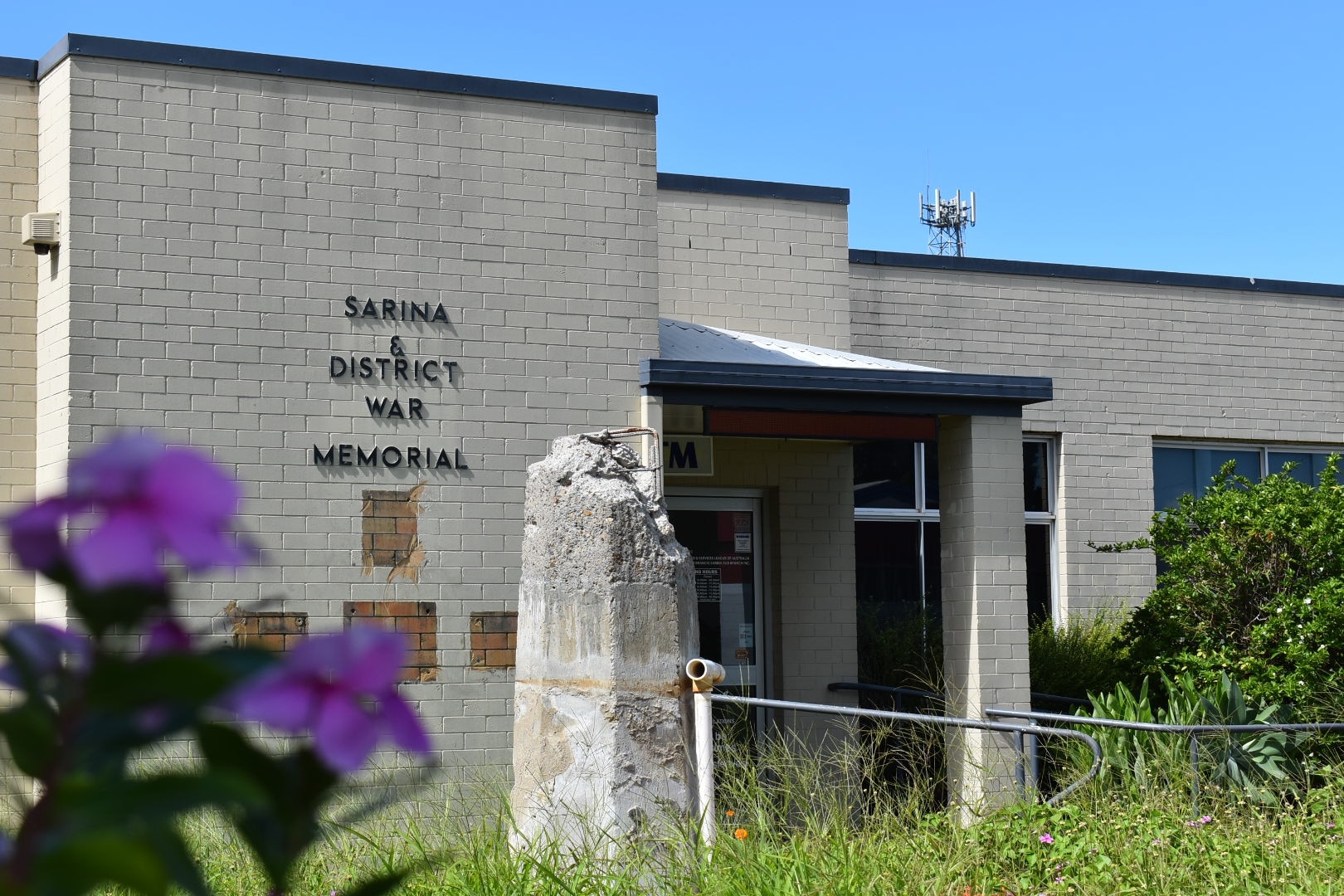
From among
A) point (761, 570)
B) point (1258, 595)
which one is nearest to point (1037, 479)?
point (761, 570)

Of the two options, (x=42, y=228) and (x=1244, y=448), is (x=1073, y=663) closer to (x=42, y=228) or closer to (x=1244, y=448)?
(x=1244, y=448)

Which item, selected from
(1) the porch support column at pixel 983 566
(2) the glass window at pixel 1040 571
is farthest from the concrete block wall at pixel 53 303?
(2) the glass window at pixel 1040 571

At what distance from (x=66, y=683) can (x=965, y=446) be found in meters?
11.0

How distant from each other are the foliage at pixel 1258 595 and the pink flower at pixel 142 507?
425 inches

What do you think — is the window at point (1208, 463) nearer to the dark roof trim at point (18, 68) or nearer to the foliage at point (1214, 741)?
the foliage at point (1214, 741)

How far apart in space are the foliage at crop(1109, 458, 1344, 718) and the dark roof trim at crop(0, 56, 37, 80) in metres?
8.90

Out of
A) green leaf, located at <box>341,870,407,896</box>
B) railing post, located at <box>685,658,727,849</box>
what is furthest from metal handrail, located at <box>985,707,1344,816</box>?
green leaf, located at <box>341,870,407,896</box>

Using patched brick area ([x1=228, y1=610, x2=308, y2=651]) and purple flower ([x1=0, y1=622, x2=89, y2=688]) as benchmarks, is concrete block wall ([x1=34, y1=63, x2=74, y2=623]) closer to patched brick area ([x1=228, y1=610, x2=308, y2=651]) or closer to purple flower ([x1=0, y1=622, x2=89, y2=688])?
patched brick area ([x1=228, y1=610, x2=308, y2=651])

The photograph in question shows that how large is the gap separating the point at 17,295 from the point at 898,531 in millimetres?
8287

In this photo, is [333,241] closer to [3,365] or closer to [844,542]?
[3,365]

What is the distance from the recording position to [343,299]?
10008 millimetres

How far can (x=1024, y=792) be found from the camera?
7.40 m

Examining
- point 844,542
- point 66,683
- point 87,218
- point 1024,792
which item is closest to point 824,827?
point 1024,792

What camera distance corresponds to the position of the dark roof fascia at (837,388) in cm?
1052
